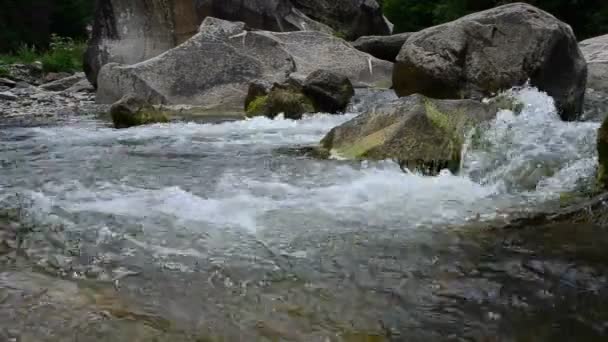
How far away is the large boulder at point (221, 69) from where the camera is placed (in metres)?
11.5

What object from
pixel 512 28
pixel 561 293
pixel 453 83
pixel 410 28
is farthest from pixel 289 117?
pixel 410 28

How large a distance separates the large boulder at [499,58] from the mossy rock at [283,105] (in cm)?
157

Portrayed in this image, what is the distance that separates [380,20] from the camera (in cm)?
1916

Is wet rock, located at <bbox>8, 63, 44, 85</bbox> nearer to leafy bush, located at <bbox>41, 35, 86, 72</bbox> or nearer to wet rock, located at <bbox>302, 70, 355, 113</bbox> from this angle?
leafy bush, located at <bbox>41, 35, 86, 72</bbox>

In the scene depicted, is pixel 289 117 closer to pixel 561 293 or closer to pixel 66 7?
pixel 561 293

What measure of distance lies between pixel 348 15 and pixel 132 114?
10.4 m

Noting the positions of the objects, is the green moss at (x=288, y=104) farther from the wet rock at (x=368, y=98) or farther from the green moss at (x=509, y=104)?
the green moss at (x=509, y=104)

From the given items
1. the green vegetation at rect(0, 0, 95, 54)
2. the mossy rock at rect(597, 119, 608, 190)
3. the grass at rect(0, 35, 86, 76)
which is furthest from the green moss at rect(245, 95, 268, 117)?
the green vegetation at rect(0, 0, 95, 54)

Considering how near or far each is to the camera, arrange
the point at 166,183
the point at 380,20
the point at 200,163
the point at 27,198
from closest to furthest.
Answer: the point at 27,198
the point at 166,183
the point at 200,163
the point at 380,20

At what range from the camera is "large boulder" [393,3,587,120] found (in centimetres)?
792

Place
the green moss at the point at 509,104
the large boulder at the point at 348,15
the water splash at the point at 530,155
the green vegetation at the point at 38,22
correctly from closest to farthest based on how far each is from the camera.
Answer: the water splash at the point at 530,155 → the green moss at the point at 509,104 → the large boulder at the point at 348,15 → the green vegetation at the point at 38,22

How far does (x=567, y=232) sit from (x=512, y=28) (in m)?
5.09

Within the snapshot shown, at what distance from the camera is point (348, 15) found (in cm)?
1816

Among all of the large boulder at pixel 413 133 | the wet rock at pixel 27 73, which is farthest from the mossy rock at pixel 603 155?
the wet rock at pixel 27 73
